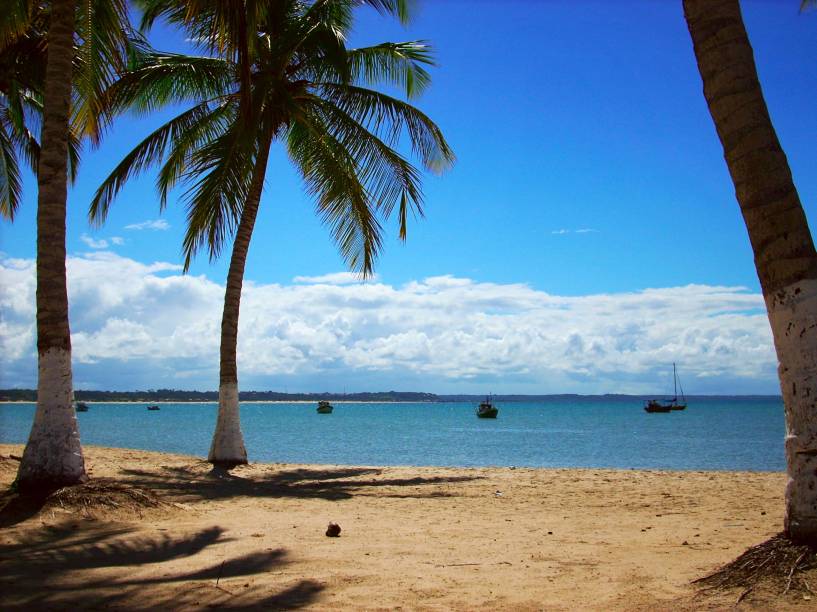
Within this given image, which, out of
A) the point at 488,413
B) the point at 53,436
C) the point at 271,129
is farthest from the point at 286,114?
the point at 488,413

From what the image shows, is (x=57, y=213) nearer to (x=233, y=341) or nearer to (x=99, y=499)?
(x=99, y=499)

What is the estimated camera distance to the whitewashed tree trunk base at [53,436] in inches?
353

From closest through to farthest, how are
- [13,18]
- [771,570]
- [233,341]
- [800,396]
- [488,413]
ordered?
1. [771,570]
2. [800,396]
3. [13,18]
4. [233,341]
5. [488,413]

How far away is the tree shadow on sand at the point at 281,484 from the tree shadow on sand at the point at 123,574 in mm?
3542

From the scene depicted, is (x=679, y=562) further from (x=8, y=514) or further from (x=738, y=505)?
(x=8, y=514)

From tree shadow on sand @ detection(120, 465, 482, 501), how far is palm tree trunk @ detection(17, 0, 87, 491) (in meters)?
2.26

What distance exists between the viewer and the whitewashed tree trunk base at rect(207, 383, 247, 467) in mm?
15719

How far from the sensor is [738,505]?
10.5 meters

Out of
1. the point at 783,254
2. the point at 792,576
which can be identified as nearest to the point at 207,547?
the point at 792,576

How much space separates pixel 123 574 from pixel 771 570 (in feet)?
16.6

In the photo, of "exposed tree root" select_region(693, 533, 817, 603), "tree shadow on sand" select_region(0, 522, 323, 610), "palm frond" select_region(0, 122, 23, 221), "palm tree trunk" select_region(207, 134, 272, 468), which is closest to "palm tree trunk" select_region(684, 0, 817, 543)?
"exposed tree root" select_region(693, 533, 817, 603)

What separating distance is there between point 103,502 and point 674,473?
1203cm

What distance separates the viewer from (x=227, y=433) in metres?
15.8

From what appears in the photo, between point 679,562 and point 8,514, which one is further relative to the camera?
point 8,514
